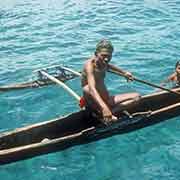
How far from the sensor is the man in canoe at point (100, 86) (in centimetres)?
937

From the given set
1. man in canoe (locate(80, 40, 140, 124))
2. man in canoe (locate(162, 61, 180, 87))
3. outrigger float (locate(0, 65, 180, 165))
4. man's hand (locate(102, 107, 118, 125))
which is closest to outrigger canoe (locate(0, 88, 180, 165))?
outrigger float (locate(0, 65, 180, 165))

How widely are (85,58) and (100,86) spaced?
19.0 ft

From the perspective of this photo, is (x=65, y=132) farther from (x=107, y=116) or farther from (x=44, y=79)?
(x=44, y=79)

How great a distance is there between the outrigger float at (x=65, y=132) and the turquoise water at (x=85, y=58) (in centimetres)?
36

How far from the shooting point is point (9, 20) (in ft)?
67.6

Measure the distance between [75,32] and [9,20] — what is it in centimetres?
375

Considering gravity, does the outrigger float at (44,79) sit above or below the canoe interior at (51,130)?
above

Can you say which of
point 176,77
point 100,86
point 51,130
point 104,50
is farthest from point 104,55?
point 176,77

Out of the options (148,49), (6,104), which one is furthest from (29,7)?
(6,104)

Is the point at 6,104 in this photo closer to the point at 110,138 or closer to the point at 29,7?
the point at 110,138

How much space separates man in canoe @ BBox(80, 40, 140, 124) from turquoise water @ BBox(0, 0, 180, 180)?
0.83 meters

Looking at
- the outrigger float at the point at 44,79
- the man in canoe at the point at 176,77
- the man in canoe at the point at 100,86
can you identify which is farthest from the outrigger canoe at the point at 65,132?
the outrigger float at the point at 44,79

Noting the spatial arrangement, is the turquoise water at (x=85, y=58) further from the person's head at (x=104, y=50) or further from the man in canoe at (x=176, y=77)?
the person's head at (x=104, y=50)

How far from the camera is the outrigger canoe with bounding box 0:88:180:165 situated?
9.10 metres
